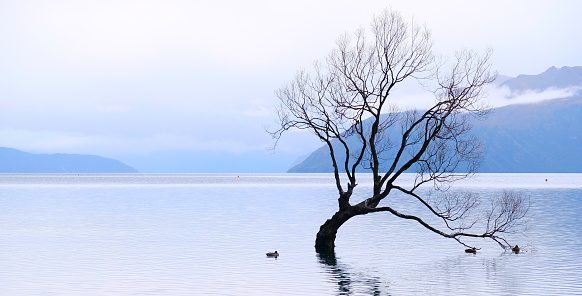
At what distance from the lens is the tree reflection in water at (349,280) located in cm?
2836

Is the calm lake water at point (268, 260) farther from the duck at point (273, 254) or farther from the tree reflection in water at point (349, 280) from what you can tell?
the duck at point (273, 254)

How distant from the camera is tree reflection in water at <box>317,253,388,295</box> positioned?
93.0 ft

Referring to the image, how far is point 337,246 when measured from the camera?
45875 millimetres

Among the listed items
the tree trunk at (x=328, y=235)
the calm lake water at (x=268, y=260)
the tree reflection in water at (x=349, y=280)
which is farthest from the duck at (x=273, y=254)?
the tree reflection in water at (x=349, y=280)

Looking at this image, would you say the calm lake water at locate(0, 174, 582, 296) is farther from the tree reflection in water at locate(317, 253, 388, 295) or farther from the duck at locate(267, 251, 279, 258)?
the duck at locate(267, 251, 279, 258)

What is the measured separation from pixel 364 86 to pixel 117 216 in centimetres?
4543

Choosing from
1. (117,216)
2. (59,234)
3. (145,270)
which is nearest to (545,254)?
(145,270)

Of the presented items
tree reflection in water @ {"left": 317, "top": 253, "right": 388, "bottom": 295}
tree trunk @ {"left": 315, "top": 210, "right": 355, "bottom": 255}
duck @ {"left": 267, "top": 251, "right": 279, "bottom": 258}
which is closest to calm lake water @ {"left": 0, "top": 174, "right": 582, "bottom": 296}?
tree reflection in water @ {"left": 317, "top": 253, "right": 388, "bottom": 295}

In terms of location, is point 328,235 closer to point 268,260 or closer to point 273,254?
point 273,254

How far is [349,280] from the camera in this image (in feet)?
102

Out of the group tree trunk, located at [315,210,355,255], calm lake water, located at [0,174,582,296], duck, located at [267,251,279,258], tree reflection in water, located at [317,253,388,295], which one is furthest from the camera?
duck, located at [267,251,279,258]

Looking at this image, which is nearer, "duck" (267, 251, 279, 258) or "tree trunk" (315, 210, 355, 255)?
"tree trunk" (315, 210, 355, 255)

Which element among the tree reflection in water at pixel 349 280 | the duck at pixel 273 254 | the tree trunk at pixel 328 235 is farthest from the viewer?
the duck at pixel 273 254

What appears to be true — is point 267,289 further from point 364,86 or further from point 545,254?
point 545,254
